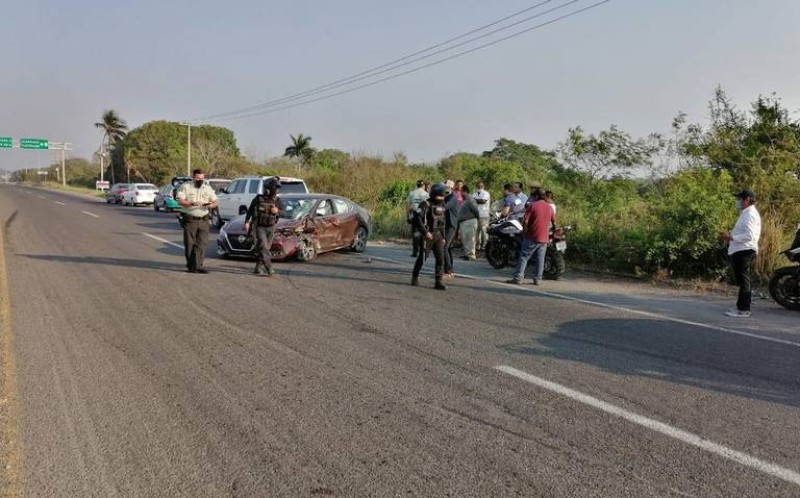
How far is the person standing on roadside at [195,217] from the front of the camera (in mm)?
10680

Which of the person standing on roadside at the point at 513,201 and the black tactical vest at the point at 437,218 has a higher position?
the person standing on roadside at the point at 513,201

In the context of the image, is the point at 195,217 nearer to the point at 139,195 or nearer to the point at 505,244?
the point at 505,244

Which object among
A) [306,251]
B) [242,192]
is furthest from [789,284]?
[242,192]

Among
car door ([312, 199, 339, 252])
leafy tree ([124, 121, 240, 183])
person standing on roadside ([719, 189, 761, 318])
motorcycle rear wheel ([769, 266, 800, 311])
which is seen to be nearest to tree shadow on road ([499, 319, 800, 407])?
person standing on roadside ([719, 189, 761, 318])

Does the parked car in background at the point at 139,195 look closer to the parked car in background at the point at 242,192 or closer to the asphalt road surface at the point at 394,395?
the parked car in background at the point at 242,192

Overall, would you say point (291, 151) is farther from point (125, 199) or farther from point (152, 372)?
point (152, 372)

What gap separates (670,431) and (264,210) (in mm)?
8348

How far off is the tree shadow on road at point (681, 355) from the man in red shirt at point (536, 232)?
125 inches

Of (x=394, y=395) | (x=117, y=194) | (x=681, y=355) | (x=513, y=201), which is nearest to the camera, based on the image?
(x=394, y=395)

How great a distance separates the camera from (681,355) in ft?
20.2

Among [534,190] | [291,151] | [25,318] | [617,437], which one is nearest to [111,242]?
[25,318]

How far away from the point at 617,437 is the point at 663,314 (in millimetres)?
4820

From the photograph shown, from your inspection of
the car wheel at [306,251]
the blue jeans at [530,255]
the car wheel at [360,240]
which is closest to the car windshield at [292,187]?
the car wheel at [360,240]

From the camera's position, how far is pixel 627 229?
12.8 metres
